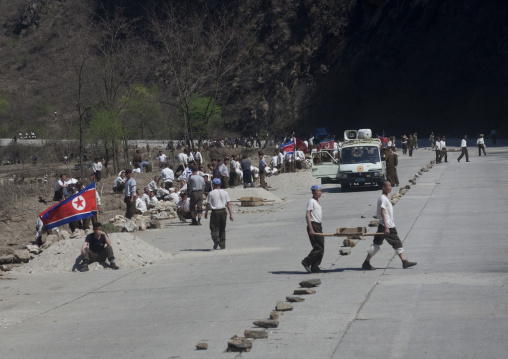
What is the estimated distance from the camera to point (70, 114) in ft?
309

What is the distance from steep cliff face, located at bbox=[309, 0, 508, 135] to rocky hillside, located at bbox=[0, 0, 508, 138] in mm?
102

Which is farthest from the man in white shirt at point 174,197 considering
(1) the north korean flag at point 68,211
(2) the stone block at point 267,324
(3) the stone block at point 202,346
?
(3) the stone block at point 202,346

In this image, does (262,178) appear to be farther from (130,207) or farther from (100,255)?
(100,255)

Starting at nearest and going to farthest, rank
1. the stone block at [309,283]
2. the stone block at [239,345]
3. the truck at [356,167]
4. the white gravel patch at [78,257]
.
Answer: the stone block at [239,345] → the stone block at [309,283] → the white gravel patch at [78,257] → the truck at [356,167]

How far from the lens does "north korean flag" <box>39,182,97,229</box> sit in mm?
22438

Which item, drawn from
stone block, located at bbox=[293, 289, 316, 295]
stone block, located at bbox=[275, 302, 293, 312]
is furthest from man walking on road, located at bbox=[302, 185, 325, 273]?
stone block, located at bbox=[275, 302, 293, 312]

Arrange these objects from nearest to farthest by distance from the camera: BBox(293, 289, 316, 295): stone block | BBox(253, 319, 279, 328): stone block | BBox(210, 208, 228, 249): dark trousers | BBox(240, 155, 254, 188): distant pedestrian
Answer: BBox(253, 319, 279, 328): stone block < BBox(293, 289, 316, 295): stone block < BBox(210, 208, 228, 249): dark trousers < BBox(240, 155, 254, 188): distant pedestrian

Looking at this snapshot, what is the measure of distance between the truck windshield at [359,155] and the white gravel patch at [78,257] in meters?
17.5

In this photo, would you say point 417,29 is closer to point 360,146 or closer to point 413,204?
point 360,146

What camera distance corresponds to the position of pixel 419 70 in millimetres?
88000

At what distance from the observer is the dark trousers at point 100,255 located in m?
19.3

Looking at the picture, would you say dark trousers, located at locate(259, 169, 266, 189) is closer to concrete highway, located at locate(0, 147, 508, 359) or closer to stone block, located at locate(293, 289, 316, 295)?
concrete highway, located at locate(0, 147, 508, 359)

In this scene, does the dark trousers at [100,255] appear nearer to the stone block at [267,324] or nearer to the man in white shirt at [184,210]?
the stone block at [267,324]

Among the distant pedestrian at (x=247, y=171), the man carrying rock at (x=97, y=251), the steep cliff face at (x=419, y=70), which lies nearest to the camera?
the man carrying rock at (x=97, y=251)
